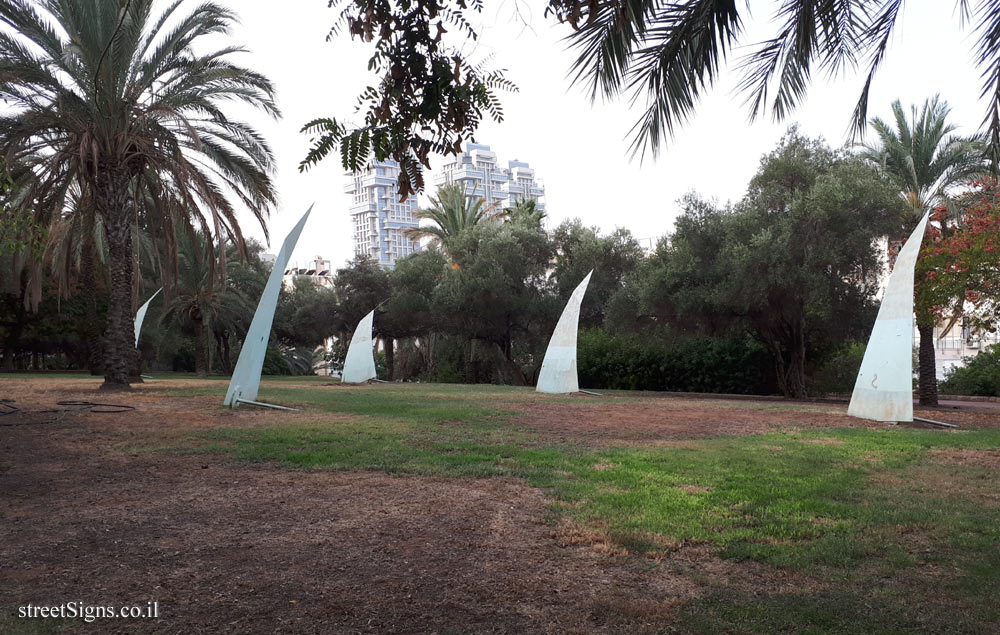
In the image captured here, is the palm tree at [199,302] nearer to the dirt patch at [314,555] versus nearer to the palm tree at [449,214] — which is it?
the palm tree at [449,214]

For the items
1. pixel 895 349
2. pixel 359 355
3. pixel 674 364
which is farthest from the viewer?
pixel 674 364

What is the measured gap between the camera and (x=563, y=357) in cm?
1903

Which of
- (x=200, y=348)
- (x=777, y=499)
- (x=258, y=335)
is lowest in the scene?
(x=777, y=499)

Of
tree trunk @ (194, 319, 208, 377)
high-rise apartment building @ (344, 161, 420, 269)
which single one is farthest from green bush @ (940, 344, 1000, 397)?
high-rise apartment building @ (344, 161, 420, 269)

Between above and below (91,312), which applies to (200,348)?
below

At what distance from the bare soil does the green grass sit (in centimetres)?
29

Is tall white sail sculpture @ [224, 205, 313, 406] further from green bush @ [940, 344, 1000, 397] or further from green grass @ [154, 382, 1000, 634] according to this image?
green bush @ [940, 344, 1000, 397]

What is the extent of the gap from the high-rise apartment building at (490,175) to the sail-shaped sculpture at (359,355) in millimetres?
87918

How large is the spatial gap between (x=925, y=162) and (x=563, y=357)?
1103 centimetres

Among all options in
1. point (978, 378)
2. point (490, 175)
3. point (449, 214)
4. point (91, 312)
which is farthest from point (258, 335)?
point (490, 175)

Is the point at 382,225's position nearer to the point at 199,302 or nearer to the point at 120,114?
the point at 199,302

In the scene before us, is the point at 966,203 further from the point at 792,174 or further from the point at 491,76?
the point at 491,76

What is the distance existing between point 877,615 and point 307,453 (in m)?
5.58

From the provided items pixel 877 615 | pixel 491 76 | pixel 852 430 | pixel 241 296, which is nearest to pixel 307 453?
pixel 491 76
